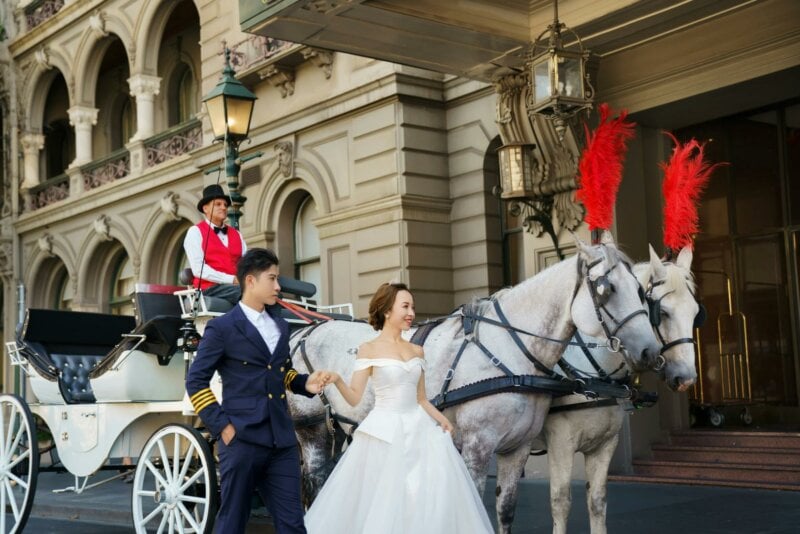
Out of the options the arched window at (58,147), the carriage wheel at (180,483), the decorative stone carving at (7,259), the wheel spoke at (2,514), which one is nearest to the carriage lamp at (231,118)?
the wheel spoke at (2,514)

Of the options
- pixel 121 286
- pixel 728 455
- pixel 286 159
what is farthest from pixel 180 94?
pixel 728 455

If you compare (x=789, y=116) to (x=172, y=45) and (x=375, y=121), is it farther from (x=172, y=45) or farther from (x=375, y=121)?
(x=172, y=45)

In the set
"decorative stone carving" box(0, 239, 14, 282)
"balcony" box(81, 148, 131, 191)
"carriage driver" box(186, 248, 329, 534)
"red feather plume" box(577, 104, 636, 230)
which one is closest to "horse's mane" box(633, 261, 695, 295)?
"red feather plume" box(577, 104, 636, 230)

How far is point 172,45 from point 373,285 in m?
10.9

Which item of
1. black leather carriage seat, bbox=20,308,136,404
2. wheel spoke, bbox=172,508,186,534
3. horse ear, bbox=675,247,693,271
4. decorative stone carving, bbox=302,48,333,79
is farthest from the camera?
decorative stone carving, bbox=302,48,333,79

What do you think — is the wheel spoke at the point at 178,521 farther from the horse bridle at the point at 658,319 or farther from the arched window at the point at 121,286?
the arched window at the point at 121,286

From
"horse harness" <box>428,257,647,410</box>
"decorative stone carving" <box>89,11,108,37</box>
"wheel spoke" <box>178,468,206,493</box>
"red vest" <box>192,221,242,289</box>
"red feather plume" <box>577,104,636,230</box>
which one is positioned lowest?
"wheel spoke" <box>178,468,206,493</box>

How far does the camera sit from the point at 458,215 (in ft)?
52.2

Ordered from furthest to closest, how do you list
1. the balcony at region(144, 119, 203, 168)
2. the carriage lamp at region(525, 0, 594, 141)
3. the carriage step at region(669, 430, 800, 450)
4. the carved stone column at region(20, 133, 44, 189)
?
the carved stone column at region(20, 133, 44, 189) < the balcony at region(144, 119, 203, 168) < the carriage step at region(669, 430, 800, 450) < the carriage lamp at region(525, 0, 594, 141)

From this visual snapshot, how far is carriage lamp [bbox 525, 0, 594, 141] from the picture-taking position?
10.2 meters

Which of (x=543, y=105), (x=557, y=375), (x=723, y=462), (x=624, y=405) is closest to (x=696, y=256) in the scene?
(x=723, y=462)

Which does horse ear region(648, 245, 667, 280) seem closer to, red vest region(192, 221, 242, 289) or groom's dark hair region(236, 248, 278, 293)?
groom's dark hair region(236, 248, 278, 293)

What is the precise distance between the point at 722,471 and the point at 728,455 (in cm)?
31

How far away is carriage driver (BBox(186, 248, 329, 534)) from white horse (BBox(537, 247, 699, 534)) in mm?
2054
